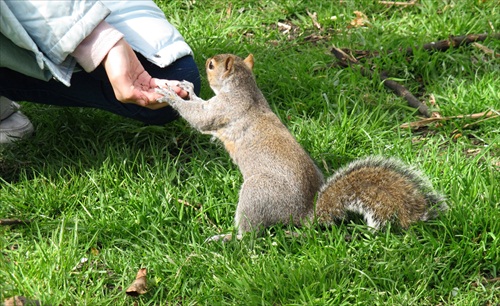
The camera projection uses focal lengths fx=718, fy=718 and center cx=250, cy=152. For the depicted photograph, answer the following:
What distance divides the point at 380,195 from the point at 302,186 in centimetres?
23

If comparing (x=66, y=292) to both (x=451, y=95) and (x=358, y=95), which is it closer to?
(x=358, y=95)

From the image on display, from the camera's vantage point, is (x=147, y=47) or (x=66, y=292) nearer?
(x=66, y=292)

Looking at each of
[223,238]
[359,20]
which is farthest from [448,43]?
[223,238]

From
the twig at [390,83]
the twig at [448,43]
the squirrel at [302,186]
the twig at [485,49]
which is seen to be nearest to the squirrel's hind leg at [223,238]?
the squirrel at [302,186]

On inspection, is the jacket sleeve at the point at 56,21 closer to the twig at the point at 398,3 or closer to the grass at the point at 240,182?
the grass at the point at 240,182

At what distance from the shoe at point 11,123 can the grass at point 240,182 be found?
35mm

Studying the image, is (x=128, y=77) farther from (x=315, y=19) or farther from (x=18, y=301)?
(x=315, y=19)

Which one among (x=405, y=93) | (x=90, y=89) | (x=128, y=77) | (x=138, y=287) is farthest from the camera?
(x=405, y=93)

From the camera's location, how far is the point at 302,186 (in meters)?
2.07

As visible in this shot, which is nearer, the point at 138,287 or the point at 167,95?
the point at 138,287

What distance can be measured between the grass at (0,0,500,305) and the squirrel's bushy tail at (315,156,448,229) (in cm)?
4

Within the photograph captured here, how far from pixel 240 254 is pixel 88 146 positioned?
0.84 m

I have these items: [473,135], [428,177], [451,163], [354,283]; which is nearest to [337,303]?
[354,283]

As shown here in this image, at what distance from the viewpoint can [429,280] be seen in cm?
186
